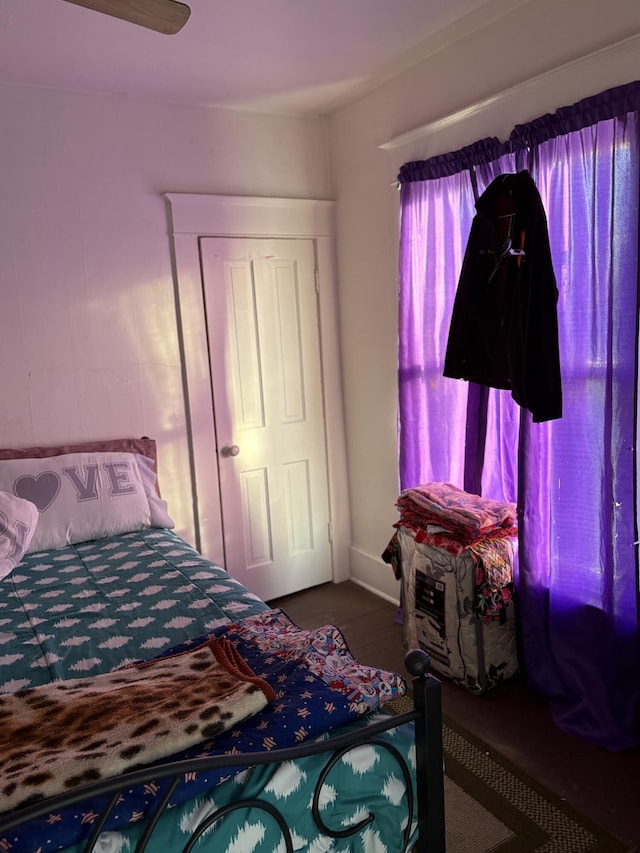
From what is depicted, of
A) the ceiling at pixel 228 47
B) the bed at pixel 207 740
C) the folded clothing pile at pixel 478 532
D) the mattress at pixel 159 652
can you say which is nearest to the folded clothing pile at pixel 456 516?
the folded clothing pile at pixel 478 532

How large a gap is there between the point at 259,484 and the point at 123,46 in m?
2.05

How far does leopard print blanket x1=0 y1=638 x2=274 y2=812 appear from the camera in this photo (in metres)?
1.05

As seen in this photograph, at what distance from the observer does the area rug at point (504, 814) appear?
183cm

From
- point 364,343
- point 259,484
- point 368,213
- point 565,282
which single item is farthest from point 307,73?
point 259,484

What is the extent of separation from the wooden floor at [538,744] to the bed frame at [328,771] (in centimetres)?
95

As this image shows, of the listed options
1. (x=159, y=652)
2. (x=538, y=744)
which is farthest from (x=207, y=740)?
(x=538, y=744)

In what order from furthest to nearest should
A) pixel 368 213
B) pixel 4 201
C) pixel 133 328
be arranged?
pixel 368 213, pixel 133 328, pixel 4 201

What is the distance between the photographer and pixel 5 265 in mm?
2797

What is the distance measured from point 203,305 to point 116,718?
7.67ft

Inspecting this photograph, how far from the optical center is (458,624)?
2.56m

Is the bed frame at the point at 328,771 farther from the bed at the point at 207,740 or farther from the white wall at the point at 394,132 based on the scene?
the white wall at the point at 394,132

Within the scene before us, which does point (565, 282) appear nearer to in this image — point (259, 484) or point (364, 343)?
point (364, 343)

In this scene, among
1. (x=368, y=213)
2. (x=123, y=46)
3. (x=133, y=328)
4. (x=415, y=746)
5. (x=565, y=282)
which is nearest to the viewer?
(x=415, y=746)

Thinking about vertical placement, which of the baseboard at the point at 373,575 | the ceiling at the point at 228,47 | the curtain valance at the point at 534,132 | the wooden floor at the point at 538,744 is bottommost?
the wooden floor at the point at 538,744
